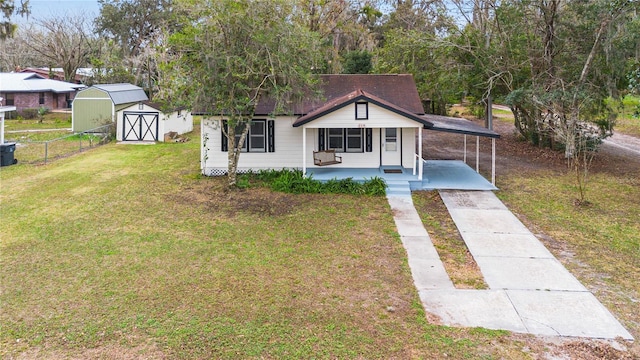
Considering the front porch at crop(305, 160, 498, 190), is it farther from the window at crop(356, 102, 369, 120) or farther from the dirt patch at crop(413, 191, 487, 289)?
the window at crop(356, 102, 369, 120)

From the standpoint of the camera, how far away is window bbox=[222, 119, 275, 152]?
51.4 ft

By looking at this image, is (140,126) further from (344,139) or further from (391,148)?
(391,148)

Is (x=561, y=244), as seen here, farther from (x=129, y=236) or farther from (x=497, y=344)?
(x=129, y=236)

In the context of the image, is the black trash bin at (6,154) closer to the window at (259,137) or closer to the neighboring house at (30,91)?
the window at (259,137)

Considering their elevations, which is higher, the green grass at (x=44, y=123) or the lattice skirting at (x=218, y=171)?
the green grass at (x=44, y=123)

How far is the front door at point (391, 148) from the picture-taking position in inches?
627

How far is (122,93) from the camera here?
2636cm

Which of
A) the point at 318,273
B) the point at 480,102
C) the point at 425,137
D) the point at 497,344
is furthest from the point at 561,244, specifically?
the point at 425,137

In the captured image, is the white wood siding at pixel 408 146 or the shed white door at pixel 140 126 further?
the shed white door at pixel 140 126

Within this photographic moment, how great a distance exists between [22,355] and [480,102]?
65.0 feet

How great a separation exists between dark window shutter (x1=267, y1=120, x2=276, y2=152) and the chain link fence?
9.42 m

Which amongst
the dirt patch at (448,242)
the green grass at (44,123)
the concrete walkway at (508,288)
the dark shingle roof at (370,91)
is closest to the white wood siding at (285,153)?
the dark shingle roof at (370,91)

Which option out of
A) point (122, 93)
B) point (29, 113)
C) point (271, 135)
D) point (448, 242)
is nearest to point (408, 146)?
point (271, 135)

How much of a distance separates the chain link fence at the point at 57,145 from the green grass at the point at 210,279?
21.2 ft
